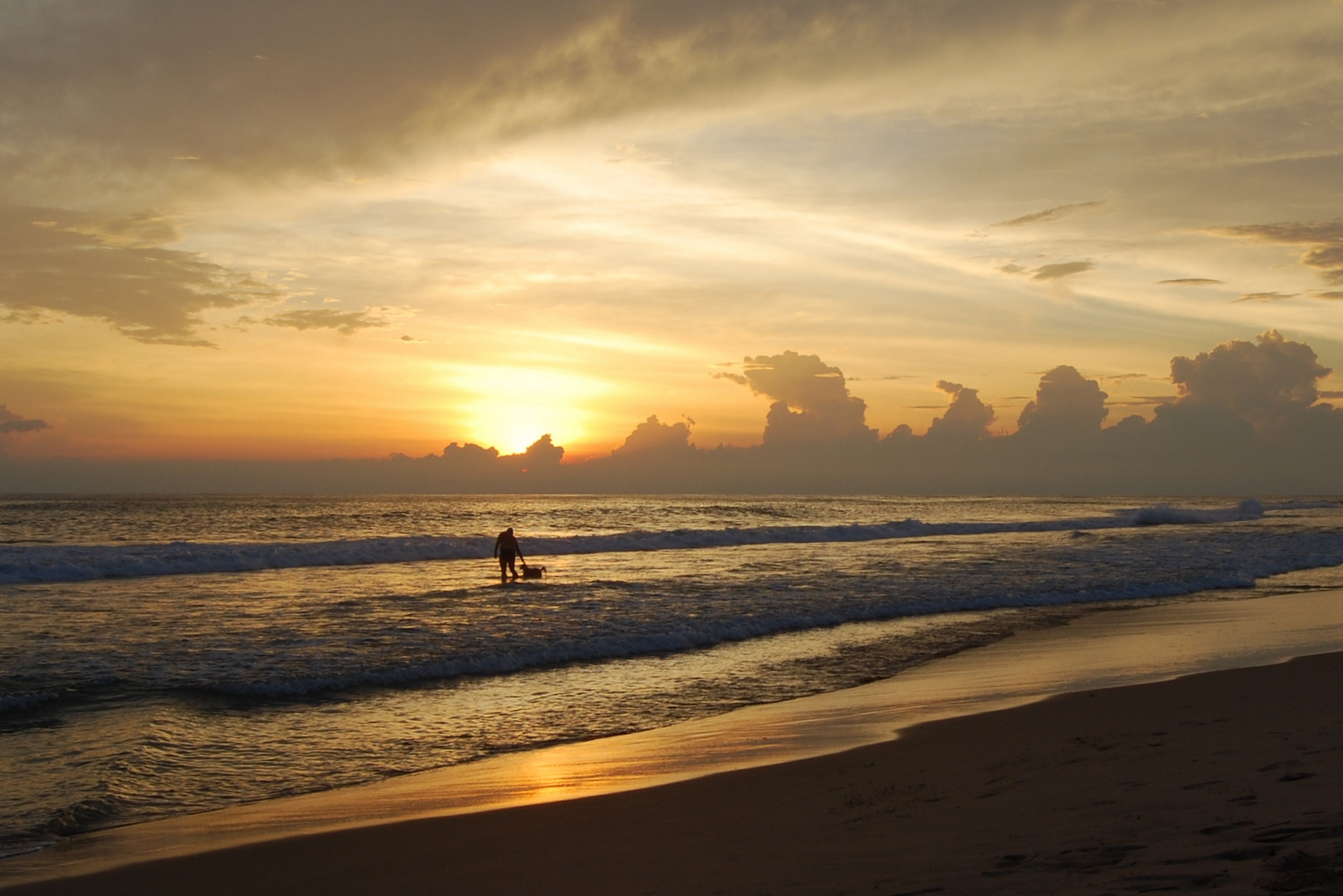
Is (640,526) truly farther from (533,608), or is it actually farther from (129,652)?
(129,652)

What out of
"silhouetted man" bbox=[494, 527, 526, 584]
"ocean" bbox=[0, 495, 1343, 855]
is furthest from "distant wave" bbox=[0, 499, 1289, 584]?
"silhouetted man" bbox=[494, 527, 526, 584]

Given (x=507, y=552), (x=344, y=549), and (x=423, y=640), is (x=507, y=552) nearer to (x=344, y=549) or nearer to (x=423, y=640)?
(x=423, y=640)

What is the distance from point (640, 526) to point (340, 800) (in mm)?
51809

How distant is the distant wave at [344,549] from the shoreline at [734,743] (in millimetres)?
25323

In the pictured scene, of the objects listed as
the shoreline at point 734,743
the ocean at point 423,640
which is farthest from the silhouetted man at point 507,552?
the shoreline at point 734,743

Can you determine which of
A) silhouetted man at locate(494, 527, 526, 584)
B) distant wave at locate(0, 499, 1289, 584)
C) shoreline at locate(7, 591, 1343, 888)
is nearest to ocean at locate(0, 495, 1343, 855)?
distant wave at locate(0, 499, 1289, 584)

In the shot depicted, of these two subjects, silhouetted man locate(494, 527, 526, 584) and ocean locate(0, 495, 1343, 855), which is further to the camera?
silhouetted man locate(494, 527, 526, 584)

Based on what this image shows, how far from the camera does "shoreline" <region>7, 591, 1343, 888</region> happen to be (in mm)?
6371

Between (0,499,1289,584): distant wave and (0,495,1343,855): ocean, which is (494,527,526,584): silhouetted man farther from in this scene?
(0,499,1289,584): distant wave

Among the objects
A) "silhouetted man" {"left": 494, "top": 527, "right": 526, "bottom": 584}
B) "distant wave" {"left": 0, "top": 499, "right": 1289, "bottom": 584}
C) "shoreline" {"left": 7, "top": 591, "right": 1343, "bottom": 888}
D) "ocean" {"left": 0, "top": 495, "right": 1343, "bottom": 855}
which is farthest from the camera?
"distant wave" {"left": 0, "top": 499, "right": 1289, "bottom": 584}

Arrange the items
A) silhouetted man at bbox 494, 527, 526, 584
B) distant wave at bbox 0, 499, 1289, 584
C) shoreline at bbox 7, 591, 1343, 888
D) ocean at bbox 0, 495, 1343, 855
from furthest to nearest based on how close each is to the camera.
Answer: distant wave at bbox 0, 499, 1289, 584
silhouetted man at bbox 494, 527, 526, 584
ocean at bbox 0, 495, 1343, 855
shoreline at bbox 7, 591, 1343, 888

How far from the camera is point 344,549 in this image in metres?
37.6

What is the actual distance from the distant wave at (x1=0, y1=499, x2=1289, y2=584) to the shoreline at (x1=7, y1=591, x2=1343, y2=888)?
83.1 feet

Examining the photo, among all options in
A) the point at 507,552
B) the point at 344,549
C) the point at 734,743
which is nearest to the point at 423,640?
the point at 734,743
